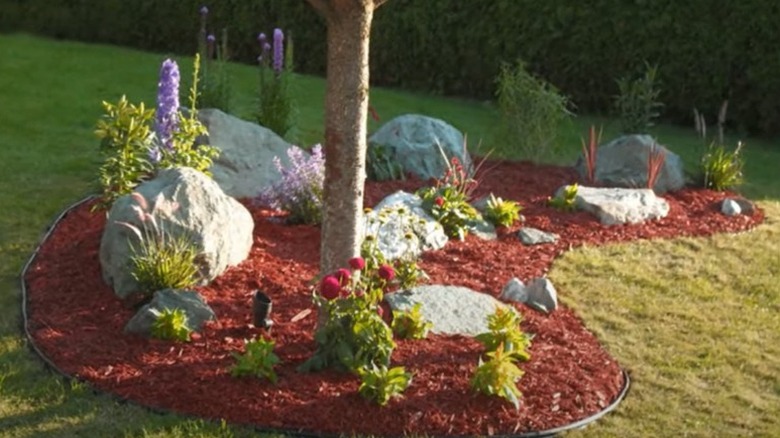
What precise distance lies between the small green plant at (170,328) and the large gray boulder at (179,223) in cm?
51

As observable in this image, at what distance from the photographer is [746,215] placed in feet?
30.1

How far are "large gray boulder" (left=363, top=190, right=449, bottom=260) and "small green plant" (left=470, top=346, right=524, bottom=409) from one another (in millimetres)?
1622

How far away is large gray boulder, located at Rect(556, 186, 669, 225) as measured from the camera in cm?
861

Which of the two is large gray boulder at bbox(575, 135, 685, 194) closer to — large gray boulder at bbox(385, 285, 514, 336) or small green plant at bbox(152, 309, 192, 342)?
large gray boulder at bbox(385, 285, 514, 336)

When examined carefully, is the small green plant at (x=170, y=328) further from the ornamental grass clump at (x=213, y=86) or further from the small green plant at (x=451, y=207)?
the ornamental grass clump at (x=213, y=86)

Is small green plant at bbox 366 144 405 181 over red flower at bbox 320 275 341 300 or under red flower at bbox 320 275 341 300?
under

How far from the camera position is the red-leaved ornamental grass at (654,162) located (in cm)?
934

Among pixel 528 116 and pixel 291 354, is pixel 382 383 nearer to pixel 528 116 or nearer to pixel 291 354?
pixel 291 354

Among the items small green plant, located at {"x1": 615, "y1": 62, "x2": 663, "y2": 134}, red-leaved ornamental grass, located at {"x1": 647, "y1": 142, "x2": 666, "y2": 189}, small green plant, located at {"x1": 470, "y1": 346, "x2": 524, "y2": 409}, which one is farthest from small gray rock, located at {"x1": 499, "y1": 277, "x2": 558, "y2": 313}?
small green plant, located at {"x1": 615, "y1": 62, "x2": 663, "y2": 134}

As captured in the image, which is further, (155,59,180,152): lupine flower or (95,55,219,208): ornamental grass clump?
(155,59,180,152): lupine flower

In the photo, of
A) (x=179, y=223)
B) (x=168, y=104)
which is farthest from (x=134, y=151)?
(x=179, y=223)

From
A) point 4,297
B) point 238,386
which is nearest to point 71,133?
point 4,297

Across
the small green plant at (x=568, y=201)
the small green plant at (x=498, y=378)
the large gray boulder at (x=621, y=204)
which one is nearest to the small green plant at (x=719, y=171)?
the large gray boulder at (x=621, y=204)

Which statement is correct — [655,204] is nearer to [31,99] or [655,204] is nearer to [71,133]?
[71,133]
